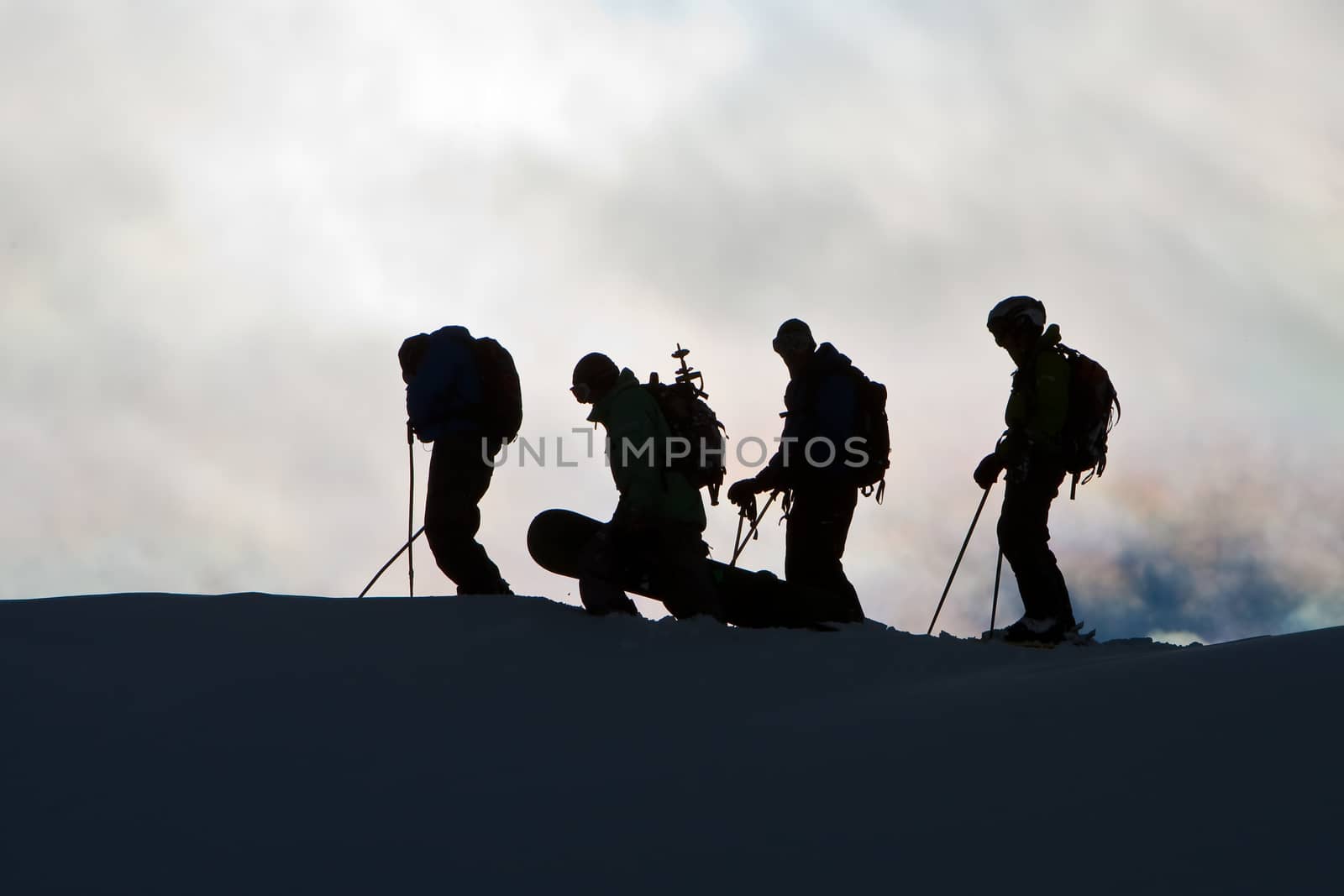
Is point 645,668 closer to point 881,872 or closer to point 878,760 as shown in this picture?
point 878,760

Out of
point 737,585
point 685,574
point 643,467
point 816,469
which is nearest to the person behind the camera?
point 643,467

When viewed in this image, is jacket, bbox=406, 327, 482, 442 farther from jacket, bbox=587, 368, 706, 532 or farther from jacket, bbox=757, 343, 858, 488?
jacket, bbox=757, 343, 858, 488

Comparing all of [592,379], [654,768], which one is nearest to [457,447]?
[592,379]

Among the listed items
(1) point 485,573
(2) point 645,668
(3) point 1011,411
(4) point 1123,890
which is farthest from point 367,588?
(4) point 1123,890

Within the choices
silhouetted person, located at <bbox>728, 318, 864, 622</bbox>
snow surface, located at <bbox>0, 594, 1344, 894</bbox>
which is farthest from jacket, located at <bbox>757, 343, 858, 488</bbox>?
snow surface, located at <bbox>0, 594, 1344, 894</bbox>

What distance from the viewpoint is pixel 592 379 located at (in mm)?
6906

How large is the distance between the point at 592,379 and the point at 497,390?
1163 mm

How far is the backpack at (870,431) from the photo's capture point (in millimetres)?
8391

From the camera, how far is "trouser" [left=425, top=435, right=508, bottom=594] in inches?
307

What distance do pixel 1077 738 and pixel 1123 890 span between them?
103cm

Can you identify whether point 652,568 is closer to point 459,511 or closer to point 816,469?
point 459,511

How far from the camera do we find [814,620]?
7.23 m

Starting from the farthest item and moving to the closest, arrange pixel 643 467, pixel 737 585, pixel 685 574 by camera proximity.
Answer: pixel 737 585
pixel 685 574
pixel 643 467

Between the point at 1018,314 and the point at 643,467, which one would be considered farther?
the point at 1018,314
